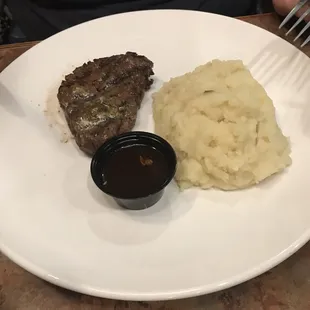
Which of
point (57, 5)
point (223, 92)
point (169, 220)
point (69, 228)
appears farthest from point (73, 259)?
point (57, 5)

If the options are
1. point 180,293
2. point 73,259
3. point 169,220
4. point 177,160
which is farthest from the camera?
point 177,160

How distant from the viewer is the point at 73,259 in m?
2.14

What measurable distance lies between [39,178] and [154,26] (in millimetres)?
1222

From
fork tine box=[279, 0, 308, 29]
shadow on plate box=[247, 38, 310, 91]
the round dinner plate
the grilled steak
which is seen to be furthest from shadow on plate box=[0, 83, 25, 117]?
fork tine box=[279, 0, 308, 29]

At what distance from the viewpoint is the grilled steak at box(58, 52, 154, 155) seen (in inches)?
101

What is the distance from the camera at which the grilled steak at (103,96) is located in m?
2.57

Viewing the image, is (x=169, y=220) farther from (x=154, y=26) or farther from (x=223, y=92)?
(x=154, y=26)

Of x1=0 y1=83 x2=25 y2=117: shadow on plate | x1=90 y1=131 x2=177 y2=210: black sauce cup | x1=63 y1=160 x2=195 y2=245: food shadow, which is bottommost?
x1=0 y1=83 x2=25 y2=117: shadow on plate

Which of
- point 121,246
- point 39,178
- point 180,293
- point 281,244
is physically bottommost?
point 39,178

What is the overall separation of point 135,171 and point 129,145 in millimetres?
182

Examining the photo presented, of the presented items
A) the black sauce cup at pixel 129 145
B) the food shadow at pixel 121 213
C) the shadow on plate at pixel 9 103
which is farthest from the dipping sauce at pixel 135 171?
the shadow on plate at pixel 9 103

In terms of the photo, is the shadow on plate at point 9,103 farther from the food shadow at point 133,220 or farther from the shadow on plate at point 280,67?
the shadow on plate at point 280,67

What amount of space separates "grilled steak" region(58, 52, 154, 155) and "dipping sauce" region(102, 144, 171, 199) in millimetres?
207

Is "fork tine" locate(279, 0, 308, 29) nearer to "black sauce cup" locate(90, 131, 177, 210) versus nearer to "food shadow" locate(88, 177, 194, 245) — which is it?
"black sauce cup" locate(90, 131, 177, 210)
